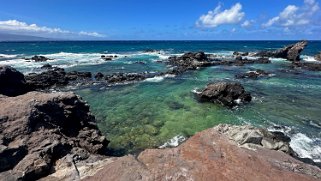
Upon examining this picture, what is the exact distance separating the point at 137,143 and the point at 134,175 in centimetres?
1129

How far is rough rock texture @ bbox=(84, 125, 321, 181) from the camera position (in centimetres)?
812

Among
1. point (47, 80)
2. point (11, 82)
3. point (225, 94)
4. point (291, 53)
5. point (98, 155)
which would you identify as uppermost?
point (98, 155)

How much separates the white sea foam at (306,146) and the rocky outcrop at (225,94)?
1032 centimetres

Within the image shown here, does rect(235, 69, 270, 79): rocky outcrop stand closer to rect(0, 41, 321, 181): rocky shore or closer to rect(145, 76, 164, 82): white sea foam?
rect(145, 76, 164, 82): white sea foam

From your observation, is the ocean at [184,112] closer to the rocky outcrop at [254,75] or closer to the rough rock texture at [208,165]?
the rocky outcrop at [254,75]

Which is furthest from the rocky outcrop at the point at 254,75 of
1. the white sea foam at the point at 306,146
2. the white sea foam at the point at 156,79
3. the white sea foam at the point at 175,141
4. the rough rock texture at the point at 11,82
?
the rough rock texture at the point at 11,82

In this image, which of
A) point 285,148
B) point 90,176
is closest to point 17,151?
point 90,176

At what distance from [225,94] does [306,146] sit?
1331 cm

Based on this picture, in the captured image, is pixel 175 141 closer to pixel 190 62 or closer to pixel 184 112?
pixel 184 112

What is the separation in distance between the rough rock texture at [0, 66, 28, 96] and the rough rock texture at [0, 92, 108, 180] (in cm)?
1174

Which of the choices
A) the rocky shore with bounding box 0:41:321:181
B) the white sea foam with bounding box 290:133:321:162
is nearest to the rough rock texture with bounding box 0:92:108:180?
the rocky shore with bounding box 0:41:321:181

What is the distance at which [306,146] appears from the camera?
63.6 ft

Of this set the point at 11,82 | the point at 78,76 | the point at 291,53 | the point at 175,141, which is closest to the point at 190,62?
the point at 78,76

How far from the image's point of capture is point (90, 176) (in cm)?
926
